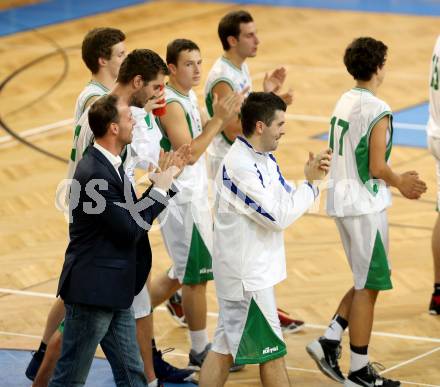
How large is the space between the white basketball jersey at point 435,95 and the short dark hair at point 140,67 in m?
2.45

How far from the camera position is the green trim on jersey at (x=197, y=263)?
7.20 m

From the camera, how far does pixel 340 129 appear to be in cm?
691

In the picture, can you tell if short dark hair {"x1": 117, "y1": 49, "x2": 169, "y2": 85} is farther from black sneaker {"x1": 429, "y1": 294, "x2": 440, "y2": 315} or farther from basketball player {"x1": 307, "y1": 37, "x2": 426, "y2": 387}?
black sneaker {"x1": 429, "y1": 294, "x2": 440, "y2": 315}

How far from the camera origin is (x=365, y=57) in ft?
22.2

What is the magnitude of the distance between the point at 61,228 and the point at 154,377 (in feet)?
11.4

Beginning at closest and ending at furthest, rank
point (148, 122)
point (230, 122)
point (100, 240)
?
point (100, 240), point (148, 122), point (230, 122)

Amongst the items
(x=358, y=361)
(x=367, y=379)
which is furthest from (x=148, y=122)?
(x=367, y=379)

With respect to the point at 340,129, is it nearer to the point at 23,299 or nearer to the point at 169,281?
the point at 169,281

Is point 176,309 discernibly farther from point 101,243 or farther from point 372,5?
point 372,5

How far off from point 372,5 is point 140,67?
14684mm

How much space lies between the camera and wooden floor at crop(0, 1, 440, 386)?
7.88 metres

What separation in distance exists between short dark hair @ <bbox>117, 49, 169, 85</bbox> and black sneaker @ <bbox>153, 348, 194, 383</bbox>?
185 centimetres

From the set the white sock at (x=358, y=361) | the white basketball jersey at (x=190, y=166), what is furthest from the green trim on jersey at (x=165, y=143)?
the white sock at (x=358, y=361)

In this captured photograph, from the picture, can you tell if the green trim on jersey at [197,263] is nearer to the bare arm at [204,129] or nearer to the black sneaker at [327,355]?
the bare arm at [204,129]
